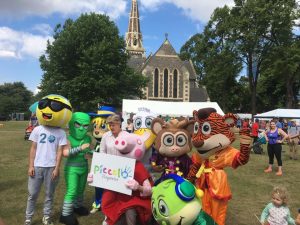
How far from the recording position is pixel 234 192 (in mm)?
8578

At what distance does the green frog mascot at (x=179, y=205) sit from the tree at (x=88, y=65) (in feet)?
85.0

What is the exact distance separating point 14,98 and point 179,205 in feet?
288

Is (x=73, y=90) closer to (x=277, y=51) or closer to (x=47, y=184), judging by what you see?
(x=277, y=51)

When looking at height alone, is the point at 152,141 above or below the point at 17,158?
above

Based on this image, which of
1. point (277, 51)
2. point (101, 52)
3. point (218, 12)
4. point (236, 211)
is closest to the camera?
point (236, 211)

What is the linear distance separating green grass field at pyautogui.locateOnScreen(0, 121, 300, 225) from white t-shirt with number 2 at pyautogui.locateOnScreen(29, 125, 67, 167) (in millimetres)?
1277

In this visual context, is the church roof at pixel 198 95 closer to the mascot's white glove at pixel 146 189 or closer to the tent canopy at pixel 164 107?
the tent canopy at pixel 164 107

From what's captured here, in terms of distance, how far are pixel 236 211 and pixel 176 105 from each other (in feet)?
60.7

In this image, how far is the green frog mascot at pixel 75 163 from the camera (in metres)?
5.66

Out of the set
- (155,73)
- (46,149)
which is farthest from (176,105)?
(155,73)

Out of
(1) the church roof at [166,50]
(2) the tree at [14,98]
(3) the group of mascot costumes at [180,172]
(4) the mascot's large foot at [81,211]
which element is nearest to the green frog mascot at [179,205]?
(3) the group of mascot costumes at [180,172]

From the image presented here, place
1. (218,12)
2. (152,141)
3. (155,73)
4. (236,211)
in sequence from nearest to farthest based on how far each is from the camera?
(152,141), (236,211), (218,12), (155,73)

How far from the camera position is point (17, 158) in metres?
13.5

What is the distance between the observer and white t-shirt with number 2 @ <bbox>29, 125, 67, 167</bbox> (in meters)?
5.30
